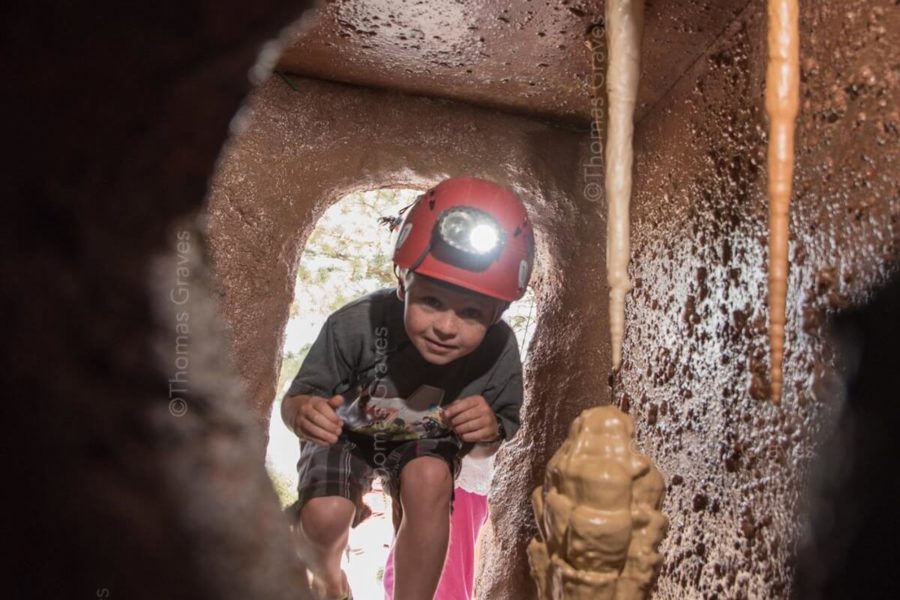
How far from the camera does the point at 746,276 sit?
4.48ft

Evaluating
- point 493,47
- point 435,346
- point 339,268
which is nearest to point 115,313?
point 435,346

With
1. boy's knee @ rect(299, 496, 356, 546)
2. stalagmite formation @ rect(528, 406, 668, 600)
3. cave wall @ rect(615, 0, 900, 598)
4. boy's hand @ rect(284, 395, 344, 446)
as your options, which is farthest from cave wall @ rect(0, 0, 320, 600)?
boy's knee @ rect(299, 496, 356, 546)

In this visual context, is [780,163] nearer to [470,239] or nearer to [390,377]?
[470,239]

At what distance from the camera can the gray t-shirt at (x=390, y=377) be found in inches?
74.6

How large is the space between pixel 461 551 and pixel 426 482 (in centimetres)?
82

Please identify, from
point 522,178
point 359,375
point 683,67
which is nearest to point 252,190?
point 359,375

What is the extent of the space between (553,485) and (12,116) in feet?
3.08

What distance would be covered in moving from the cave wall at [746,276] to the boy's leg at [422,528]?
1.78ft

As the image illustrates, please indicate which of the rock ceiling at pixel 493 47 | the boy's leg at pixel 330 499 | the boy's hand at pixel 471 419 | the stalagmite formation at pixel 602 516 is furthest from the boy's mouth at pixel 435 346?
the rock ceiling at pixel 493 47

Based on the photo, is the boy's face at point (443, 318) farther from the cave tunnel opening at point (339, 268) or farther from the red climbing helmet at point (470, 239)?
the cave tunnel opening at point (339, 268)

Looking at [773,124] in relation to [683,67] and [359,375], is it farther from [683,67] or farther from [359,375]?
[359,375]

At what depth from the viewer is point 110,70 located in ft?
1.40

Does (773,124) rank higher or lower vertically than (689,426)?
higher

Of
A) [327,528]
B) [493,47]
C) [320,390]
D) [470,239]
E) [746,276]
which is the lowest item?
[327,528]
